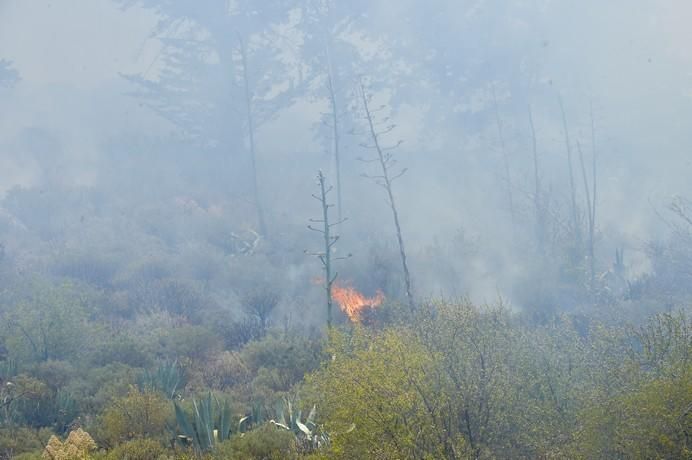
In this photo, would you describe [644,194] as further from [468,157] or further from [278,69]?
Result: [278,69]

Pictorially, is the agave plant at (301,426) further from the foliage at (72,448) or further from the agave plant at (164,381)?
the agave plant at (164,381)

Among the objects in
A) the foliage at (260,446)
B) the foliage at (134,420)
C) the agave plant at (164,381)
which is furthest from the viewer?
the agave plant at (164,381)

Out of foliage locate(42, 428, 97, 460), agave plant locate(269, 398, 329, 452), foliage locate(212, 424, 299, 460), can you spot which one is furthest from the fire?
foliage locate(42, 428, 97, 460)

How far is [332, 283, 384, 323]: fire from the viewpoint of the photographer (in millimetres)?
18562

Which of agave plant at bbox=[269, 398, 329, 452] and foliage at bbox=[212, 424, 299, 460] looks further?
agave plant at bbox=[269, 398, 329, 452]

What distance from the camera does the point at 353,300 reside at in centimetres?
1992

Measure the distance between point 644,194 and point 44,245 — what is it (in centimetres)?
3189

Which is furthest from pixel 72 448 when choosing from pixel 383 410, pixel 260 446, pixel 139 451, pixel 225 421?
pixel 383 410

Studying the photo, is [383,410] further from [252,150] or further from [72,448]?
[252,150]

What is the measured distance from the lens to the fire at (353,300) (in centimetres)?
1856

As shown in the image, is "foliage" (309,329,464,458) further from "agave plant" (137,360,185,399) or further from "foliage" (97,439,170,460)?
"agave plant" (137,360,185,399)

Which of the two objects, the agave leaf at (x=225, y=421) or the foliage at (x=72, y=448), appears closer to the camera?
the foliage at (x=72, y=448)

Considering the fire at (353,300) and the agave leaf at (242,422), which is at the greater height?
the fire at (353,300)

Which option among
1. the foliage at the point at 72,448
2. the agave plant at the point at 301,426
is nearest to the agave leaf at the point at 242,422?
the agave plant at the point at 301,426
